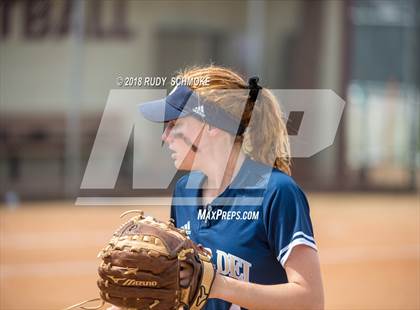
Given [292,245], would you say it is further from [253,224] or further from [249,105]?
[249,105]

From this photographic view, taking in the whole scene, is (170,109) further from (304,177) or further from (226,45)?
(226,45)

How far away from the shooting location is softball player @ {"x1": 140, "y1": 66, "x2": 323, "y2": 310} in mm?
2699

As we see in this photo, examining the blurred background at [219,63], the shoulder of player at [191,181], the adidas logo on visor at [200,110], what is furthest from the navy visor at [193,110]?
the blurred background at [219,63]

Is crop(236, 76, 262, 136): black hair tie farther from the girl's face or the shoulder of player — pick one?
the shoulder of player

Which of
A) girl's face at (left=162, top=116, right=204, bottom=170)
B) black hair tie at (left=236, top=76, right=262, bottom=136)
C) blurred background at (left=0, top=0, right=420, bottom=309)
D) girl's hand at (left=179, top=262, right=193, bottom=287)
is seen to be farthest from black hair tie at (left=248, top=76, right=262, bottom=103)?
blurred background at (left=0, top=0, right=420, bottom=309)

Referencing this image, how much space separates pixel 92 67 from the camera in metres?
17.5

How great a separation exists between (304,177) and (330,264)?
8859mm

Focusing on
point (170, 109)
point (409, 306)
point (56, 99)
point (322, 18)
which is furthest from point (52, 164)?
point (170, 109)

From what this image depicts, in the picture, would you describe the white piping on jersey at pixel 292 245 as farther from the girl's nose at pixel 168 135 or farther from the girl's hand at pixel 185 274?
the girl's nose at pixel 168 135

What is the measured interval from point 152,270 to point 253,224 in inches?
19.1

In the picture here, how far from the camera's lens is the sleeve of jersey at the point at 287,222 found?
8.82ft

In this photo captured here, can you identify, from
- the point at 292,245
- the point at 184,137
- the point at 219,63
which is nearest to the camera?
the point at 292,245

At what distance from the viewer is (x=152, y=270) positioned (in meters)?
2.48

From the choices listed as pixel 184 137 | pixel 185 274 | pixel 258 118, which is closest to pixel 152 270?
pixel 185 274
